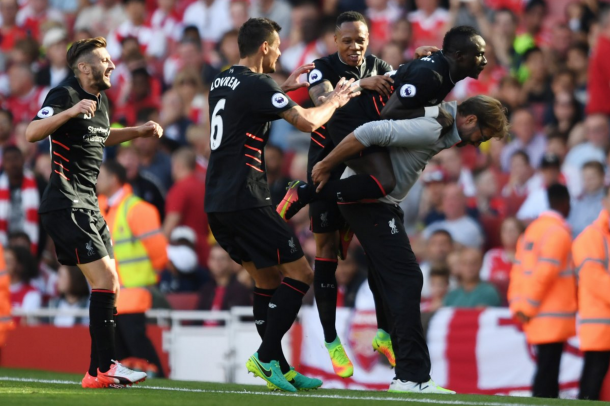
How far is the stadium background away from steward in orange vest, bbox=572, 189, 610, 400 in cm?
153

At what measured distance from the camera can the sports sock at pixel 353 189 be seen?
26.1 ft

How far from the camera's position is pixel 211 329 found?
12.5 m

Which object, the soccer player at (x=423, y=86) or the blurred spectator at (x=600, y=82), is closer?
the soccer player at (x=423, y=86)

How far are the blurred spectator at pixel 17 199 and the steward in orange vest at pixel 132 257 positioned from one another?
12.5 feet

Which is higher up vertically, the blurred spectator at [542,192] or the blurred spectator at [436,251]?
the blurred spectator at [542,192]

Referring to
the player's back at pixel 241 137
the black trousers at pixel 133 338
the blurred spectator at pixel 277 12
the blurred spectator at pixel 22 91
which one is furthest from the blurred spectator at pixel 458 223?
the blurred spectator at pixel 22 91

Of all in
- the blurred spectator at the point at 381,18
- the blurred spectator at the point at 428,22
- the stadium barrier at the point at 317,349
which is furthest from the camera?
the blurred spectator at the point at 381,18

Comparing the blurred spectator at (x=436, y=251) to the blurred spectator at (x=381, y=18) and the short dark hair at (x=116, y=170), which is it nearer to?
the short dark hair at (x=116, y=170)

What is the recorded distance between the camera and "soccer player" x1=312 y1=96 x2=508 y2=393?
25.8ft

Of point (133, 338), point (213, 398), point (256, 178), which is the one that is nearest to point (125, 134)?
point (256, 178)

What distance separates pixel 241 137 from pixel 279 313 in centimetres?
130

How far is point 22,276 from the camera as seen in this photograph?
48.4 ft

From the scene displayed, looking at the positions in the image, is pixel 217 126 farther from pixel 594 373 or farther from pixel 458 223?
pixel 458 223

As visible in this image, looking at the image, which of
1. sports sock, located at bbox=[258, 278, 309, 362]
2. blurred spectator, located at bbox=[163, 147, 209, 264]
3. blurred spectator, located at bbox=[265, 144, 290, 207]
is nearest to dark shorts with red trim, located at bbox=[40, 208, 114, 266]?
sports sock, located at bbox=[258, 278, 309, 362]
